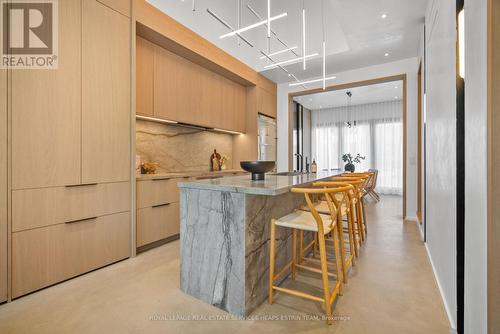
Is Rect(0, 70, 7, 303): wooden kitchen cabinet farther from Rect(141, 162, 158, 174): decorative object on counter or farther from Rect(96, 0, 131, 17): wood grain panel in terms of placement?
Rect(141, 162, 158, 174): decorative object on counter

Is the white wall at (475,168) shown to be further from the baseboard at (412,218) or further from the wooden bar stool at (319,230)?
the baseboard at (412,218)

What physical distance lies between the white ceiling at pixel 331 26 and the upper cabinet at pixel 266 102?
1.58 feet

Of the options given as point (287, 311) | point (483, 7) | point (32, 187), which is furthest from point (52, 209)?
point (483, 7)

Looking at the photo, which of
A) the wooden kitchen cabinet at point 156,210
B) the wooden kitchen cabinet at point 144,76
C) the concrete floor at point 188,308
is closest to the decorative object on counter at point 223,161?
the wooden kitchen cabinet at point 156,210

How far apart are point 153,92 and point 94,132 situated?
1092mm

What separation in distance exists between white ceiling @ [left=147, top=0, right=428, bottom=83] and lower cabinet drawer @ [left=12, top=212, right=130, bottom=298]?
2.65 m

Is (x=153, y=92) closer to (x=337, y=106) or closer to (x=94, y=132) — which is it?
(x=94, y=132)

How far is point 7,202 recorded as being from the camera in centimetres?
181

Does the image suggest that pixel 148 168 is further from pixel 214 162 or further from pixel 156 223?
pixel 214 162

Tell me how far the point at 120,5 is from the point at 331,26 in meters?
3.09

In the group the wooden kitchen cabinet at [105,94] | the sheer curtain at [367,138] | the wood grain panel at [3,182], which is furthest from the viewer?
the sheer curtain at [367,138]

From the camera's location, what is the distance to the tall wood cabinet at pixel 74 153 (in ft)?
6.26

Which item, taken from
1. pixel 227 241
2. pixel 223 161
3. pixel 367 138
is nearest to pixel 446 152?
pixel 227 241

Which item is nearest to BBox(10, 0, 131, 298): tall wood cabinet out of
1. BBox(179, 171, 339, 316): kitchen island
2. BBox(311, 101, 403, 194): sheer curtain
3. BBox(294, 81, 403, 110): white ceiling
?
BBox(179, 171, 339, 316): kitchen island
